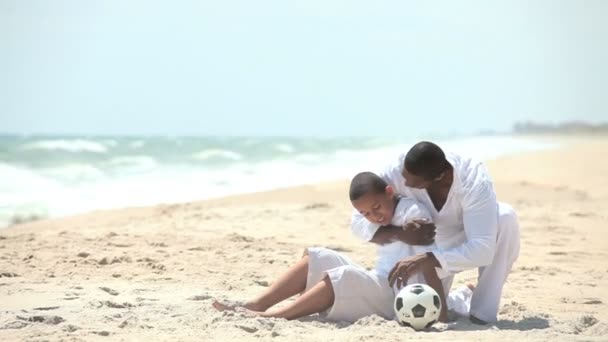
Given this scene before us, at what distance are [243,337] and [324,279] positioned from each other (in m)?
0.67

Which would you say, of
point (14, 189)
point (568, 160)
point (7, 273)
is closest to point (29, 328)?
point (7, 273)

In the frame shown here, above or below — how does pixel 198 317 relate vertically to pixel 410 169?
below

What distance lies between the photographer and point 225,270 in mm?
7340

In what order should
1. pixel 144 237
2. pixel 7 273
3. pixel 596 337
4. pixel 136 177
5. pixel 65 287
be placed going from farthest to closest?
pixel 136 177
pixel 144 237
pixel 7 273
pixel 65 287
pixel 596 337

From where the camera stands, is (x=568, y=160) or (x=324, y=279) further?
(x=568, y=160)

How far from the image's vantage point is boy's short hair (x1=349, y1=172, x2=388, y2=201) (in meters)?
4.80

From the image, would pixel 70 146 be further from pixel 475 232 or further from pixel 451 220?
pixel 475 232

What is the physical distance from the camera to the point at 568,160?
72.0 ft

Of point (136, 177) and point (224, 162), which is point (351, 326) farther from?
point (224, 162)

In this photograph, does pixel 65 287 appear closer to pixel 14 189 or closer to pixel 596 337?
pixel 596 337

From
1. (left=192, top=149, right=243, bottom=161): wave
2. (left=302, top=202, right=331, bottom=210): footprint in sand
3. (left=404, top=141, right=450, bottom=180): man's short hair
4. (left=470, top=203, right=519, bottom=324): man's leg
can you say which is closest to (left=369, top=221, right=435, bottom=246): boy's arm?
(left=404, top=141, right=450, bottom=180): man's short hair

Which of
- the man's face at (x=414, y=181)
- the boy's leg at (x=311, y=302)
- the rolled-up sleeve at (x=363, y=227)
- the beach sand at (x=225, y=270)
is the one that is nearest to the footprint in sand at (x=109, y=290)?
the beach sand at (x=225, y=270)

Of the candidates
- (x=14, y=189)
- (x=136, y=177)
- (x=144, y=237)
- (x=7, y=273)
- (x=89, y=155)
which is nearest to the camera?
(x=7, y=273)

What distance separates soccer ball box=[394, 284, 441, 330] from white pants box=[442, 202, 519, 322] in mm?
316
